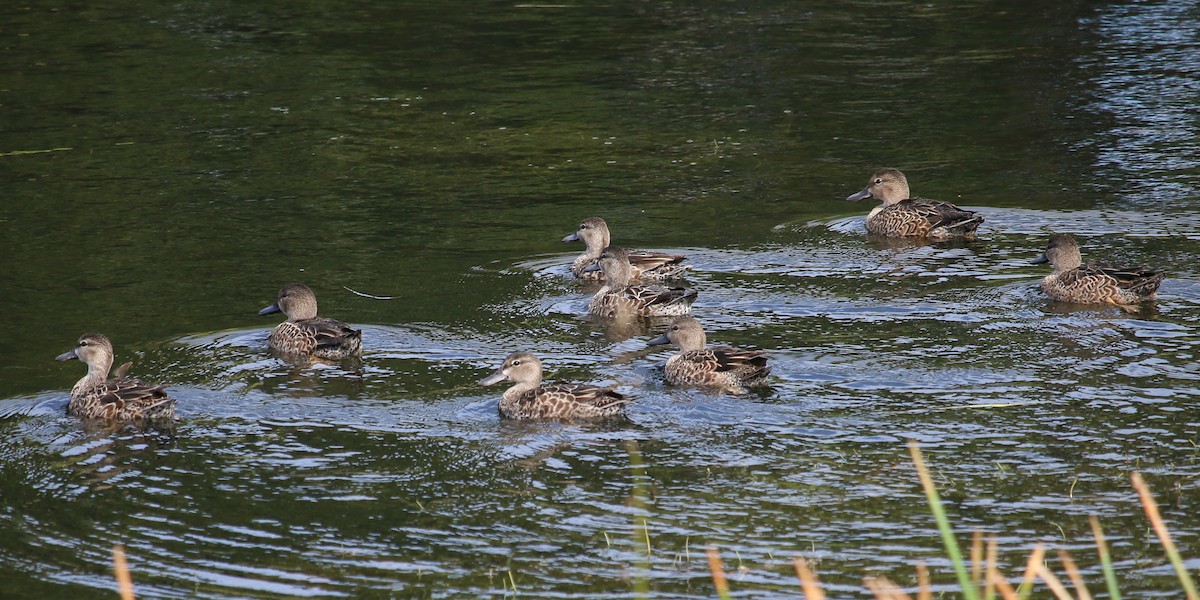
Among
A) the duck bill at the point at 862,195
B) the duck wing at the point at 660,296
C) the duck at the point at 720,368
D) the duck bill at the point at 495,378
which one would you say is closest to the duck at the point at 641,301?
the duck wing at the point at 660,296

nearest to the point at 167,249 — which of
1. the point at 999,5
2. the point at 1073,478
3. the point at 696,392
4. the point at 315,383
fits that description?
the point at 315,383

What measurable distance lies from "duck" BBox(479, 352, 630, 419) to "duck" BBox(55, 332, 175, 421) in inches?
85.1

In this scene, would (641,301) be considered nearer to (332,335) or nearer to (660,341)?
(660,341)

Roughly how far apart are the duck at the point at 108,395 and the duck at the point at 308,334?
4.22 ft

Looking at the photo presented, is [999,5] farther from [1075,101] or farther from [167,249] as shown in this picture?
[167,249]

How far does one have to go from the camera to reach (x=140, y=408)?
944 cm

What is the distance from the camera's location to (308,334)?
432 inches

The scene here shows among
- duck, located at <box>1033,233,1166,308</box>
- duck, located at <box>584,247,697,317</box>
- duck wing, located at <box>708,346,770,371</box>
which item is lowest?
duck, located at <box>584,247,697,317</box>

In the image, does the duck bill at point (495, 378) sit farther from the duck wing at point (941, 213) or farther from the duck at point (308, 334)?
the duck wing at point (941, 213)

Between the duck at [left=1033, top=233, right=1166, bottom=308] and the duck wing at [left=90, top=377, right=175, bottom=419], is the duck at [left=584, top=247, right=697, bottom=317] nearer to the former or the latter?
the duck at [left=1033, top=233, right=1166, bottom=308]

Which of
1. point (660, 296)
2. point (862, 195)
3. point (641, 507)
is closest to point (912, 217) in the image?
point (862, 195)

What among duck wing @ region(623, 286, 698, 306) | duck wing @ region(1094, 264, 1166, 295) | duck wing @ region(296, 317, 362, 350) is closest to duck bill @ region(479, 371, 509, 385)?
duck wing @ region(296, 317, 362, 350)

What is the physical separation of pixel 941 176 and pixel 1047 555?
9638 millimetres

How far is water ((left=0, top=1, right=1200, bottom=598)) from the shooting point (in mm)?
7754
